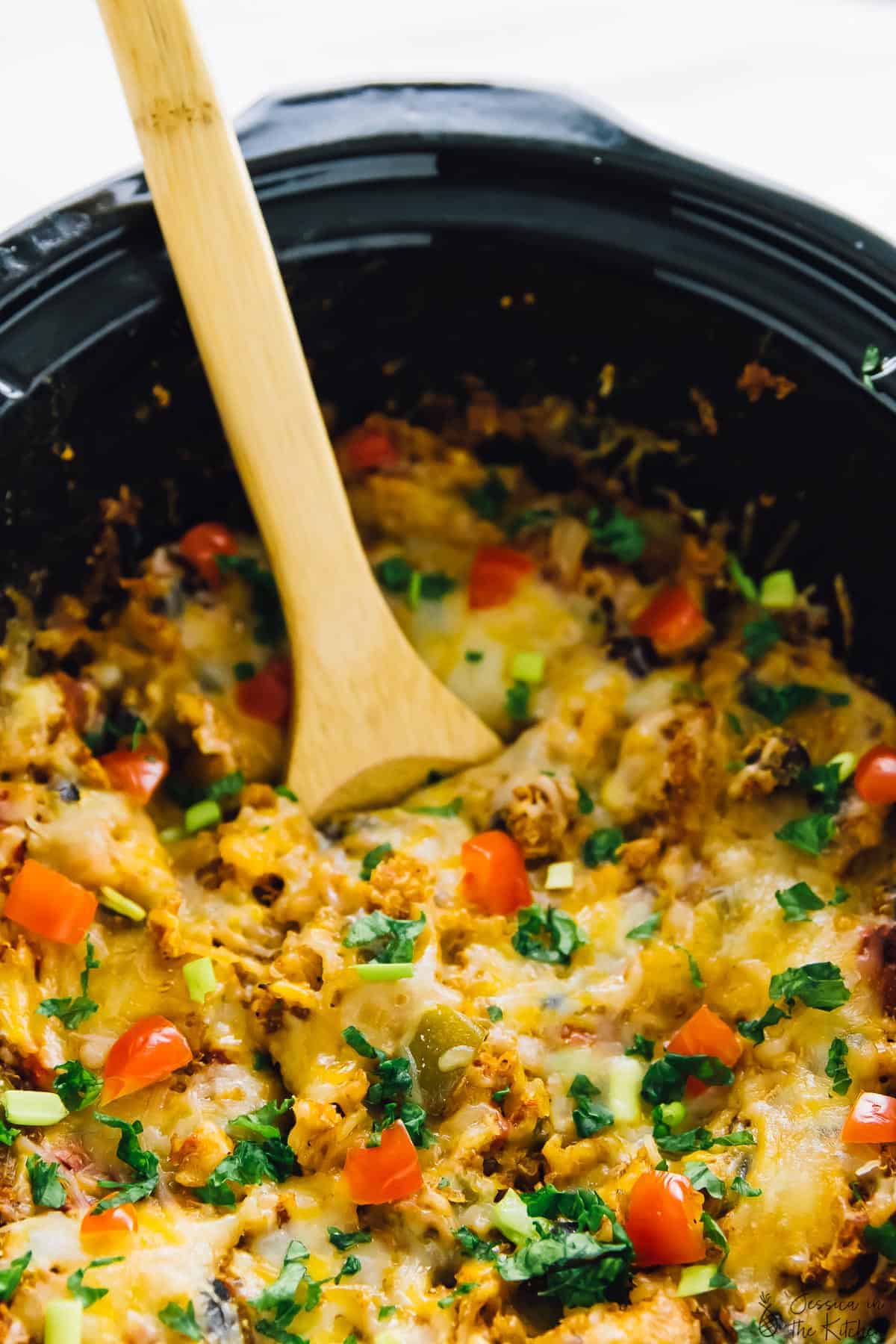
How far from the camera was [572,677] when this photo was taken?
2.49 meters

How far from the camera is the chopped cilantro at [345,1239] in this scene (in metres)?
1.90

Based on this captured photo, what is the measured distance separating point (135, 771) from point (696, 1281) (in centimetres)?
121

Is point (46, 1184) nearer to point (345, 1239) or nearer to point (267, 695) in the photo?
point (345, 1239)

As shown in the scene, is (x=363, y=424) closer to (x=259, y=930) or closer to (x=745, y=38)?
(x=259, y=930)

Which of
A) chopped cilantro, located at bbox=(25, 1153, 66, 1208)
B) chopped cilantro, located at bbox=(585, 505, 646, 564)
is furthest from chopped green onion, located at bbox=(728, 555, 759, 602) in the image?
chopped cilantro, located at bbox=(25, 1153, 66, 1208)

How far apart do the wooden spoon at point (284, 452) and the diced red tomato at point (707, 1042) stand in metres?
0.64

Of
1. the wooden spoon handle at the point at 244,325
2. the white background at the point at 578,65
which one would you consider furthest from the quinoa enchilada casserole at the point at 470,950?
the white background at the point at 578,65

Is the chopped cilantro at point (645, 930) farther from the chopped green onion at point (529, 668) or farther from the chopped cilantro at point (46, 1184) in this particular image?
the chopped cilantro at point (46, 1184)

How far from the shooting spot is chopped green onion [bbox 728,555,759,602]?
2.55 metres

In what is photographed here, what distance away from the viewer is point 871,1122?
1914mm

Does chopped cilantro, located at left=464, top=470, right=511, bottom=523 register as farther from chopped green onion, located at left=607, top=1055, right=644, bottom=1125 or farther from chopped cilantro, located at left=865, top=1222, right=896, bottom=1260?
chopped cilantro, located at left=865, top=1222, right=896, bottom=1260

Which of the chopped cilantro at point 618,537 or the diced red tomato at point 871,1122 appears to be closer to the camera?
the diced red tomato at point 871,1122

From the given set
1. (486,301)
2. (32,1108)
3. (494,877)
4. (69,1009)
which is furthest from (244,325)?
(32,1108)

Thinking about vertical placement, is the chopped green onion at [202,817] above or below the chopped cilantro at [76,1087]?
above
